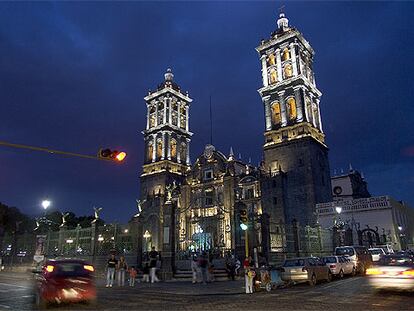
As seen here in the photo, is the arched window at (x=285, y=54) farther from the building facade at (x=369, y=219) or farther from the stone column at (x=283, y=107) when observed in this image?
the building facade at (x=369, y=219)

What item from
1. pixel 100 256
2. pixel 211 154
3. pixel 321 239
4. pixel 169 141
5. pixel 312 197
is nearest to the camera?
pixel 100 256

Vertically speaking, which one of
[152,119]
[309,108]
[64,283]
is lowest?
[64,283]

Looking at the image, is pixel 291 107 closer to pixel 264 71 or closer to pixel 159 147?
pixel 264 71

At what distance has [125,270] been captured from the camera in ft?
73.4

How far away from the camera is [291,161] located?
52.5m

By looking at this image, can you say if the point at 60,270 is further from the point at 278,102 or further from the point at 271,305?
the point at 278,102

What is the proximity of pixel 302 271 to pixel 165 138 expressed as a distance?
57161mm

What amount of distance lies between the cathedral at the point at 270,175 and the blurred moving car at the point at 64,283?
33.0 meters

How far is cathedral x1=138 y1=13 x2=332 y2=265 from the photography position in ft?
166

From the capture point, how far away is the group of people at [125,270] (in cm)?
2012

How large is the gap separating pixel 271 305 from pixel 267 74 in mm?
54919

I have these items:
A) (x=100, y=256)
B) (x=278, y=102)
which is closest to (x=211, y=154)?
(x=278, y=102)

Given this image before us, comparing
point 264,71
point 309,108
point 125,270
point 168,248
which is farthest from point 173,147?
point 125,270

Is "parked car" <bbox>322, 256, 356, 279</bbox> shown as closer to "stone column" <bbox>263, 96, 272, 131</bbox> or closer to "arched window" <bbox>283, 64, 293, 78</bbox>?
"stone column" <bbox>263, 96, 272, 131</bbox>
